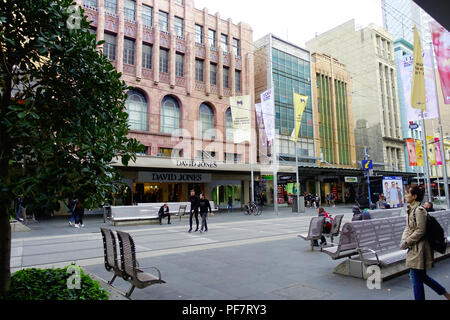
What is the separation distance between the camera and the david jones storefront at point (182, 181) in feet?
91.1

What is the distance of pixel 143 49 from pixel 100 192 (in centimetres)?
2962

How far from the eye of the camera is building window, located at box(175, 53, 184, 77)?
3259 centimetres

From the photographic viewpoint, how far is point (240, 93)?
122ft

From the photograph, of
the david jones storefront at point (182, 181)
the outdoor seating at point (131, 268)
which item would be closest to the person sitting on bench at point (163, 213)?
the david jones storefront at point (182, 181)

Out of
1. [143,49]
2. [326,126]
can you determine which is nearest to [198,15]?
[143,49]

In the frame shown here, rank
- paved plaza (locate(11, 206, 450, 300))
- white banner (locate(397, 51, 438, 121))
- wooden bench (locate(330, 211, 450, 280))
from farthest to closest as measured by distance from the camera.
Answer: white banner (locate(397, 51, 438, 121)) < wooden bench (locate(330, 211, 450, 280)) < paved plaza (locate(11, 206, 450, 300))

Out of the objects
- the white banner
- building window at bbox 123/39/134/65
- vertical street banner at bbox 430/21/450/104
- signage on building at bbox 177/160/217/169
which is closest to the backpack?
vertical street banner at bbox 430/21/450/104

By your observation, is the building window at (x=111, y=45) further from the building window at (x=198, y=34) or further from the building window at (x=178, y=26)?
the building window at (x=198, y=34)

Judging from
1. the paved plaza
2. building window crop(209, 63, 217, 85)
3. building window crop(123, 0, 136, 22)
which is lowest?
the paved plaza

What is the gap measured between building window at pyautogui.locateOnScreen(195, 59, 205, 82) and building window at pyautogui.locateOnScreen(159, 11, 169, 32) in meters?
4.55

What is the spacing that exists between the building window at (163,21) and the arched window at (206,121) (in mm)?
8583

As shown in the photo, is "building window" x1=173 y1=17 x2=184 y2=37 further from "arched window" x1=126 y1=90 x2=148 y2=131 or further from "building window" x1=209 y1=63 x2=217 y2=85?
"arched window" x1=126 y1=90 x2=148 y2=131

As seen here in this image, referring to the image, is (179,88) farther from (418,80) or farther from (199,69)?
(418,80)

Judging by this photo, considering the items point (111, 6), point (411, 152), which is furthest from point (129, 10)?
point (411, 152)
